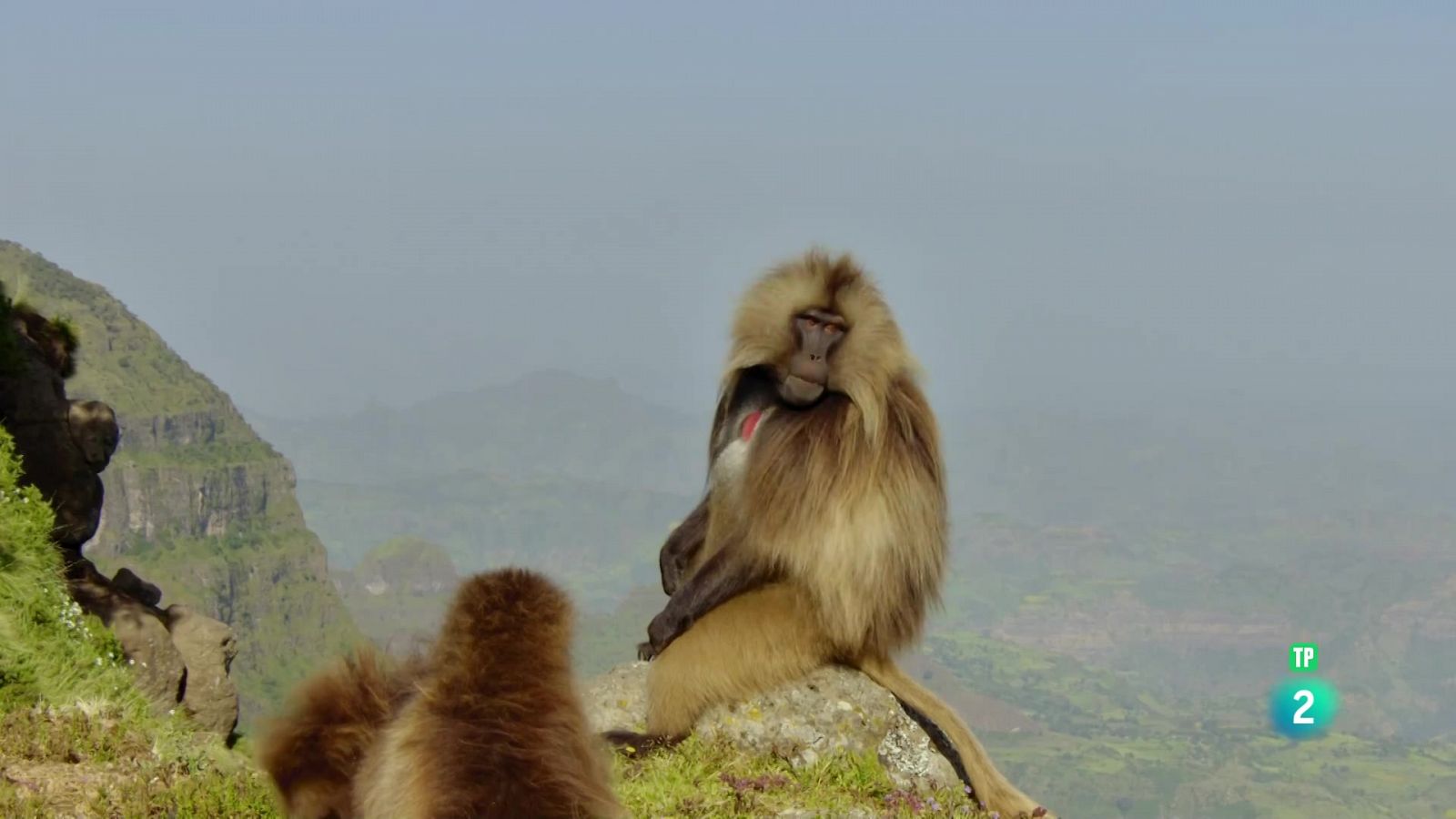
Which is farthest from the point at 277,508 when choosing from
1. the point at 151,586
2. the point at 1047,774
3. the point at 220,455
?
the point at 151,586

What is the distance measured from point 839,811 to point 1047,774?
169 m

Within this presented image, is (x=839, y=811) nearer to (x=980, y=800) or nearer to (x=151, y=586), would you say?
(x=980, y=800)

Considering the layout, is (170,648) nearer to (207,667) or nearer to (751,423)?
(207,667)

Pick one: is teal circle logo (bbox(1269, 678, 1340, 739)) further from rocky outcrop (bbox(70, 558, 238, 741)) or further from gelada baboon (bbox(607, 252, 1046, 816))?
rocky outcrop (bbox(70, 558, 238, 741))

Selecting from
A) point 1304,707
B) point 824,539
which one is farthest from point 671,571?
point 1304,707

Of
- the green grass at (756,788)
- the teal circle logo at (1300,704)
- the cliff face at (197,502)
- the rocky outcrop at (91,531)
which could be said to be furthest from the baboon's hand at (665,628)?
the cliff face at (197,502)

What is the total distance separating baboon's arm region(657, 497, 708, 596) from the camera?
9.09 meters

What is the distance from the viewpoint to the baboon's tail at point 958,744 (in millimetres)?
8055

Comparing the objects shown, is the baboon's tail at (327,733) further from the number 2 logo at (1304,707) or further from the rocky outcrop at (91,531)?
the number 2 logo at (1304,707)

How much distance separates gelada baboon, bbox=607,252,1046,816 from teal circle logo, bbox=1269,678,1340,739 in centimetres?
553

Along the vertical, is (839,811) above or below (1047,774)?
above

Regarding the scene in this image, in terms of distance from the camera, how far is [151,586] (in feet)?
34.5

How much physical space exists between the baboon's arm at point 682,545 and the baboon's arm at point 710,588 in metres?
0.59

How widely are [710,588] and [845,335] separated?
152 centimetres
